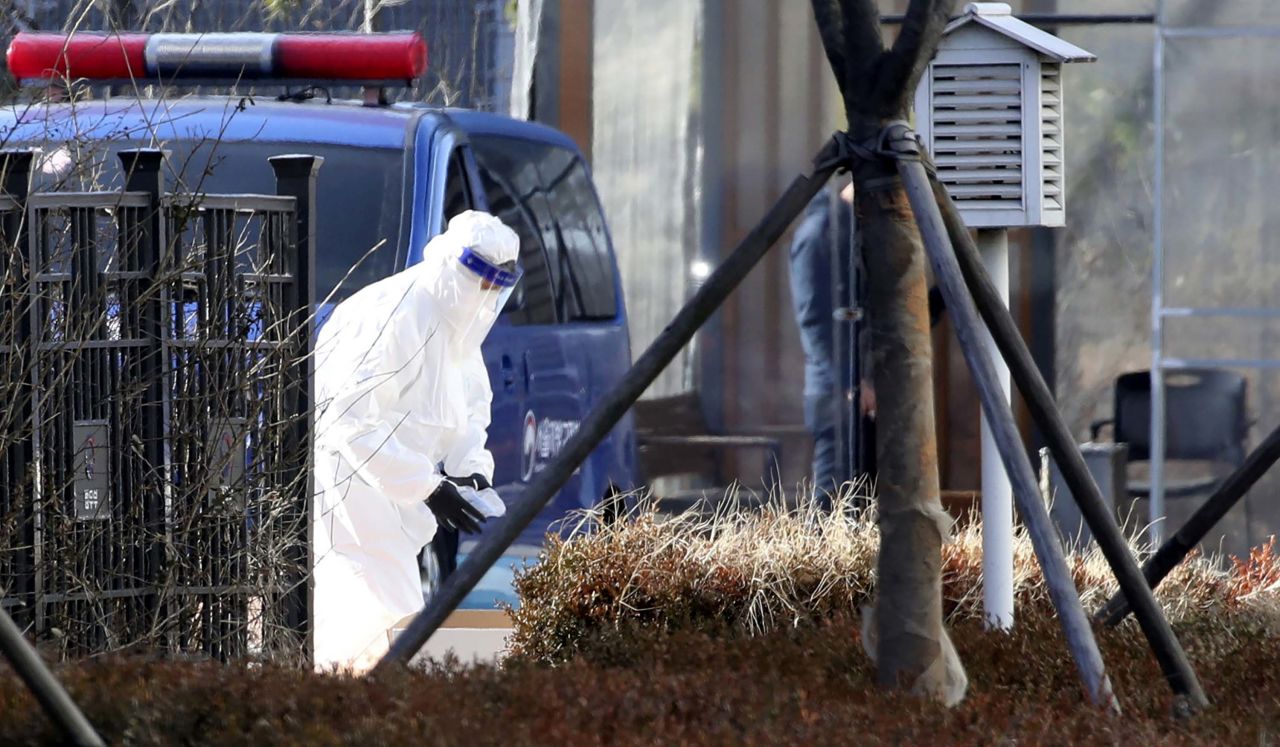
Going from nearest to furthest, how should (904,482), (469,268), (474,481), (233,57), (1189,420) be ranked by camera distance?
(904,482)
(469,268)
(474,481)
(233,57)
(1189,420)

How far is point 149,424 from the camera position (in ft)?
17.2

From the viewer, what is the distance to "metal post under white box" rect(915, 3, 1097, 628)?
571 cm

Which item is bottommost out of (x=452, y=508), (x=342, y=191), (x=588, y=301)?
(x=452, y=508)

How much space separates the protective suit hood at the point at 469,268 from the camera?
7.00 metres

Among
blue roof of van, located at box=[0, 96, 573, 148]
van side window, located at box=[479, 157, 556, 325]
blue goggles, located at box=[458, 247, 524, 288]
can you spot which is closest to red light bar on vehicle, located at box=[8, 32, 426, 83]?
blue roof of van, located at box=[0, 96, 573, 148]

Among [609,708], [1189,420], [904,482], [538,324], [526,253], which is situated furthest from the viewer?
[1189,420]

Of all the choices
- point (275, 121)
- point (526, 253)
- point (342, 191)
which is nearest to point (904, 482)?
point (342, 191)

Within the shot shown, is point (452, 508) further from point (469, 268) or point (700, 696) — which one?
point (700, 696)

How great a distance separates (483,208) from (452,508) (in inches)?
55.0

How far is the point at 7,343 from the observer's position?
4.96m

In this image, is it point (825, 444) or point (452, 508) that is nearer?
point (452, 508)

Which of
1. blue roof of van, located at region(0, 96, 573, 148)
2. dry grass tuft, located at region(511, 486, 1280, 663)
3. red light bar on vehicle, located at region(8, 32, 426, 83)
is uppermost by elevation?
red light bar on vehicle, located at region(8, 32, 426, 83)

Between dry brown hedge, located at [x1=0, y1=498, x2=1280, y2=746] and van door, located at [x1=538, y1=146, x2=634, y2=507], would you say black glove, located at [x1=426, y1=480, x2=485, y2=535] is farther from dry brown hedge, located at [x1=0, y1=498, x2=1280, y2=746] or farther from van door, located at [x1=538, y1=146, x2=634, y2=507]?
van door, located at [x1=538, y1=146, x2=634, y2=507]

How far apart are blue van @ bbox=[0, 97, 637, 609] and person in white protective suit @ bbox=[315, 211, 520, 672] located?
0.27 m
